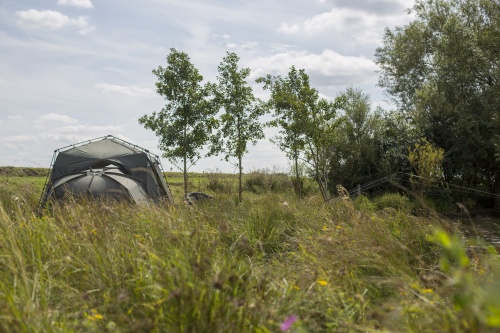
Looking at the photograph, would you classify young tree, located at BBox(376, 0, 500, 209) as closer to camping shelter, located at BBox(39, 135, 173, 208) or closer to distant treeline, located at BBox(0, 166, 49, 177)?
camping shelter, located at BBox(39, 135, 173, 208)

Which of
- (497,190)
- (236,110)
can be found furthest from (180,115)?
(497,190)

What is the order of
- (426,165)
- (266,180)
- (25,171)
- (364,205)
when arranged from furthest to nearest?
(25,171)
(266,180)
(426,165)
(364,205)

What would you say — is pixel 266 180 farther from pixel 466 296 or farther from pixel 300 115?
pixel 466 296

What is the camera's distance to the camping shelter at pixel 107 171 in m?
13.5

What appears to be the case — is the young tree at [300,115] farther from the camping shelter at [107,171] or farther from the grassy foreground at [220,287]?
the grassy foreground at [220,287]

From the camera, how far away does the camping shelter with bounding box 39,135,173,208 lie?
13484mm

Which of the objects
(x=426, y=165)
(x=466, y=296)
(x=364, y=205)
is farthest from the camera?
(x=426, y=165)

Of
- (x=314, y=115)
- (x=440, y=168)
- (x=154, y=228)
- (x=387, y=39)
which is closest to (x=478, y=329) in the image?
(x=154, y=228)

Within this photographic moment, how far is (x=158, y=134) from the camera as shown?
24109 mm

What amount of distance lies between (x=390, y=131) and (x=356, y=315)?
23.8m

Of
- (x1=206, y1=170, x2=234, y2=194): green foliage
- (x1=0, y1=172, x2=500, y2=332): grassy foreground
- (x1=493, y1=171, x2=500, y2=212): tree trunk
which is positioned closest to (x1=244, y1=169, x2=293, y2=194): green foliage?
(x1=206, y1=170, x2=234, y2=194): green foliage

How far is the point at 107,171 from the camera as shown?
14.0 metres

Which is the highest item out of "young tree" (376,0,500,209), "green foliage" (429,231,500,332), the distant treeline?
"young tree" (376,0,500,209)

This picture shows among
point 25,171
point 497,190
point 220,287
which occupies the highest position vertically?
point 25,171
